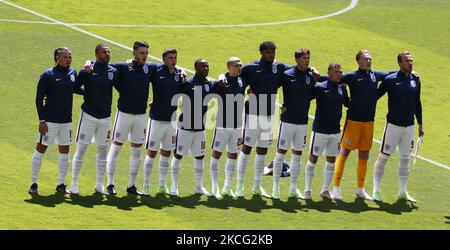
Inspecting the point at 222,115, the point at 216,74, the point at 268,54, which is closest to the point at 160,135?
the point at 222,115

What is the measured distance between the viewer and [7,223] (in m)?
18.7

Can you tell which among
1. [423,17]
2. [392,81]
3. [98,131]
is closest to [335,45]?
[423,17]

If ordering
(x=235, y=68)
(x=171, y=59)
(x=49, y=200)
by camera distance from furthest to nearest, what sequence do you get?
1. (x=235, y=68)
2. (x=171, y=59)
3. (x=49, y=200)

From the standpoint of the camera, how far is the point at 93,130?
20969mm

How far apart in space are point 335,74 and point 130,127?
407cm

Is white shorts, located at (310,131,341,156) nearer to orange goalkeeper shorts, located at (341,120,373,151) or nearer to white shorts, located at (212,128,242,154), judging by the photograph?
orange goalkeeper shorts, located at (341,120,373,151)

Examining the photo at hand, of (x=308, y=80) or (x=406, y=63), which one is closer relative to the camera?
(x=308, y=80)

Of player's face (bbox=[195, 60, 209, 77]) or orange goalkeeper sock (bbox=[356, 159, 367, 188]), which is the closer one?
player's face (bbox=[195, 60, 209, 77])

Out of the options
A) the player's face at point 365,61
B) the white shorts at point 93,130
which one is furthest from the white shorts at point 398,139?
the white shorts at point 93,130

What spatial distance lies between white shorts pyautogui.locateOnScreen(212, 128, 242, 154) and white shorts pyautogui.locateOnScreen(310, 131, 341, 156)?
58.1 inches

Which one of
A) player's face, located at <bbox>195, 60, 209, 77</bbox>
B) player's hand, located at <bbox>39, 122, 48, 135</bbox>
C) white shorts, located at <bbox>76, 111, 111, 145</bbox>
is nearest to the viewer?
player's hand, located at <bbox>39, 122, 48, 135</bbox>

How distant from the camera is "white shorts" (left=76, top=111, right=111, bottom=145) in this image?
20891mm

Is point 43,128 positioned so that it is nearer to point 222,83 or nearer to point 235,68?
point 222,83

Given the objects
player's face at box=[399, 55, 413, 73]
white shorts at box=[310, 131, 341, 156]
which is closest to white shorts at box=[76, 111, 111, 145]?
white shorts at box=[310, 131, 341, 156]
